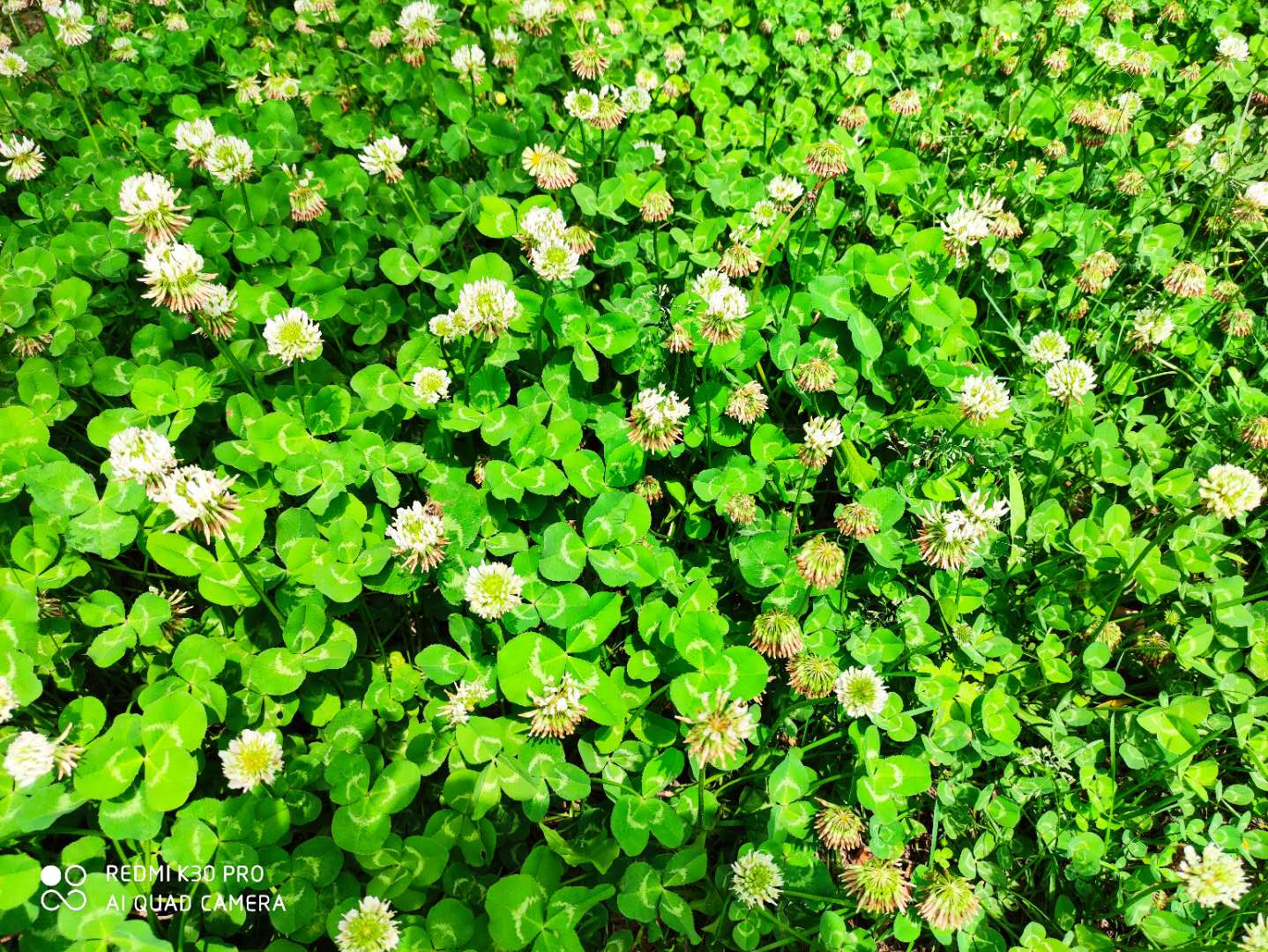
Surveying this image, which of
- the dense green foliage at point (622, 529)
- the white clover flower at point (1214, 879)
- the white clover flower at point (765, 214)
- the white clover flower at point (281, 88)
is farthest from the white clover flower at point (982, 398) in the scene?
the white clover flower at point (281, 88)

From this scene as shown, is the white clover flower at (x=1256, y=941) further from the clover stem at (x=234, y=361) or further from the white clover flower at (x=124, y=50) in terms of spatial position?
the white clover flower at (x=124, y=50)

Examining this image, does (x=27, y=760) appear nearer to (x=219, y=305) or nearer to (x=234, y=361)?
(x=234, y=361)

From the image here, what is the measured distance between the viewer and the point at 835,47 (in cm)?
402

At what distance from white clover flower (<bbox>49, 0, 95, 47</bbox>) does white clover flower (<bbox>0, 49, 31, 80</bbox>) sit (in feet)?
0.69

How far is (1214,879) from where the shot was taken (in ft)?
6.38

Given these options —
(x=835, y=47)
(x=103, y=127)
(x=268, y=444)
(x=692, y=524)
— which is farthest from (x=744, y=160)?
(x=103, y=127)

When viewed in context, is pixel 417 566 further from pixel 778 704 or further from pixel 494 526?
pixel 778 704

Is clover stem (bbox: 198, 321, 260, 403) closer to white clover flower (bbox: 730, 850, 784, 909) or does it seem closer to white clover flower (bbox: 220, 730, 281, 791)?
white clover flower (bbox: 220, 730, 281, 791)

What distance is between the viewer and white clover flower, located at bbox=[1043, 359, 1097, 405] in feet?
8.82

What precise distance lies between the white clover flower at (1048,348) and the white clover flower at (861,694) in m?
1.42

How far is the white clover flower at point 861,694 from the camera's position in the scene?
215 cm

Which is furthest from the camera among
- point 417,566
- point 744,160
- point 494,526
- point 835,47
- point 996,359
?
point 835,47

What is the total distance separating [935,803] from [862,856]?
28cm

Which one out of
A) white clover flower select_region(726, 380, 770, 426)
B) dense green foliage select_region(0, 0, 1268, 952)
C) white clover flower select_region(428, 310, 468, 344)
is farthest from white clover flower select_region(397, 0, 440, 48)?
white clover flower select_region(726, 380, 770, 426)
